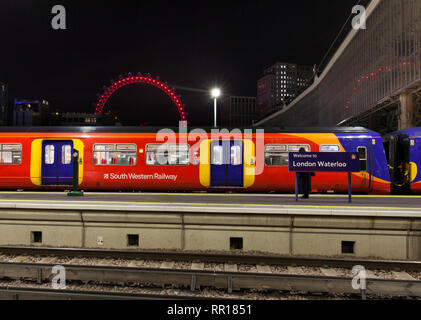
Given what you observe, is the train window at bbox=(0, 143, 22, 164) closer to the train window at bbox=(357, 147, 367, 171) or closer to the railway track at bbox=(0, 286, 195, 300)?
the railway track at bbox=(0, 286, 195, 300)

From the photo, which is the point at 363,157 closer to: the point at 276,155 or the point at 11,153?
the point at 276,155

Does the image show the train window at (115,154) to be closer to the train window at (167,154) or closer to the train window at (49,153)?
the train window at (167,154)

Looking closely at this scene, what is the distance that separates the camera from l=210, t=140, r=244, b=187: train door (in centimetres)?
1539

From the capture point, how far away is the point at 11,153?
1605cm

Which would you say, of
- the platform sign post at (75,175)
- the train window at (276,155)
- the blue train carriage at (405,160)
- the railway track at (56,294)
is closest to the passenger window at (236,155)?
the train window at (276,155)

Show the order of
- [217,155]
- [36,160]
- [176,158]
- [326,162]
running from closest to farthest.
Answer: [326,162] < [217,155] < [176,158] < [36,160]

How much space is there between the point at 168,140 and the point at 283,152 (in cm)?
536

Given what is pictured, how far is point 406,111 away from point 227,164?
2529 cm

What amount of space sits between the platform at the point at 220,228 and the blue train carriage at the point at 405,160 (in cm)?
750

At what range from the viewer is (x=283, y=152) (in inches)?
602

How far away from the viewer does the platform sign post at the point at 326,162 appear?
449 inches

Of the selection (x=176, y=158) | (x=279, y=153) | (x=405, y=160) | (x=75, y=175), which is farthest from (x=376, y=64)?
(x=75, y=175)

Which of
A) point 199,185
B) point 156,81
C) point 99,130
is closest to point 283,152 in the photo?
point 199,185
